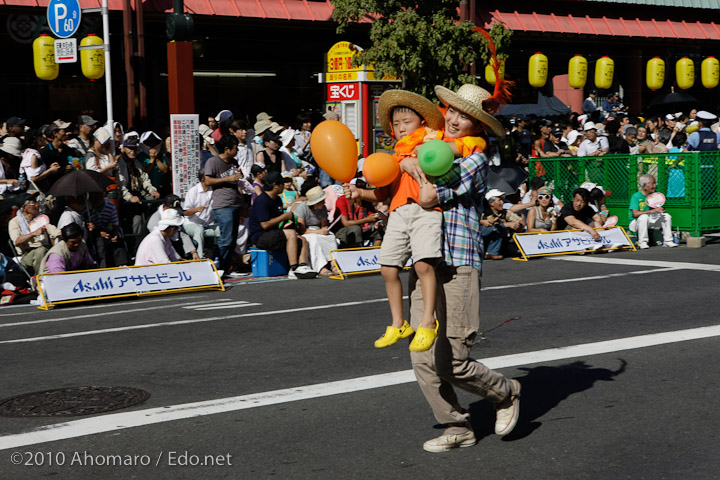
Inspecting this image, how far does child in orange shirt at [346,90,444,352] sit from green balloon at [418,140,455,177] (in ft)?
1.14

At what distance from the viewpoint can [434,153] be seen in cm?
501

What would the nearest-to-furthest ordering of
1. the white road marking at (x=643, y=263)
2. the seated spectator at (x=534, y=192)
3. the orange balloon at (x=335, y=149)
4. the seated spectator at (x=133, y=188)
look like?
the orange balloon at (x=335, y=149) → the white road marking at (x=643, y=263) → the seated spectator at (x=133, y=188) → the seated spectator at (x=534, y=192)

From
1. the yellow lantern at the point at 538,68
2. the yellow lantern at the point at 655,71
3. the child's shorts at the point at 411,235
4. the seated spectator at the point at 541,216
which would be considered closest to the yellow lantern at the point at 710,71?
the yellow lantern at the point at 655,71

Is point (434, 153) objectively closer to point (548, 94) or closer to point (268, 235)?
point (268, 235)

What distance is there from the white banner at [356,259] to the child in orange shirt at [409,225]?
8.19 meters

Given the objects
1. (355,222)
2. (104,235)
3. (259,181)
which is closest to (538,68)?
(355,222)

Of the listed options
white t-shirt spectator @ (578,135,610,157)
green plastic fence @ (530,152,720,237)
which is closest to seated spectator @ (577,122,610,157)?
white t-shirt spectator @ (578,135,610,157)

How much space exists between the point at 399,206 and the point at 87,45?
12.3 meters

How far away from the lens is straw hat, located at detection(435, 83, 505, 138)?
5.30m

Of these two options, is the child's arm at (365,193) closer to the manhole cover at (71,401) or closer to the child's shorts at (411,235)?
the child's shorts at (411,235)

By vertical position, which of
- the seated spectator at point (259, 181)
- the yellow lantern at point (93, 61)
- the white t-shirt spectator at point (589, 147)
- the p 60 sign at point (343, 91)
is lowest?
the seated spectator at point (259, 181)

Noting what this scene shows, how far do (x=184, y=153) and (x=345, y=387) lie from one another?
30.0 ft

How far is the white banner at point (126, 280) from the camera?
11664mm

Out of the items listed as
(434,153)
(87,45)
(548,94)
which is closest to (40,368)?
(434,153)
